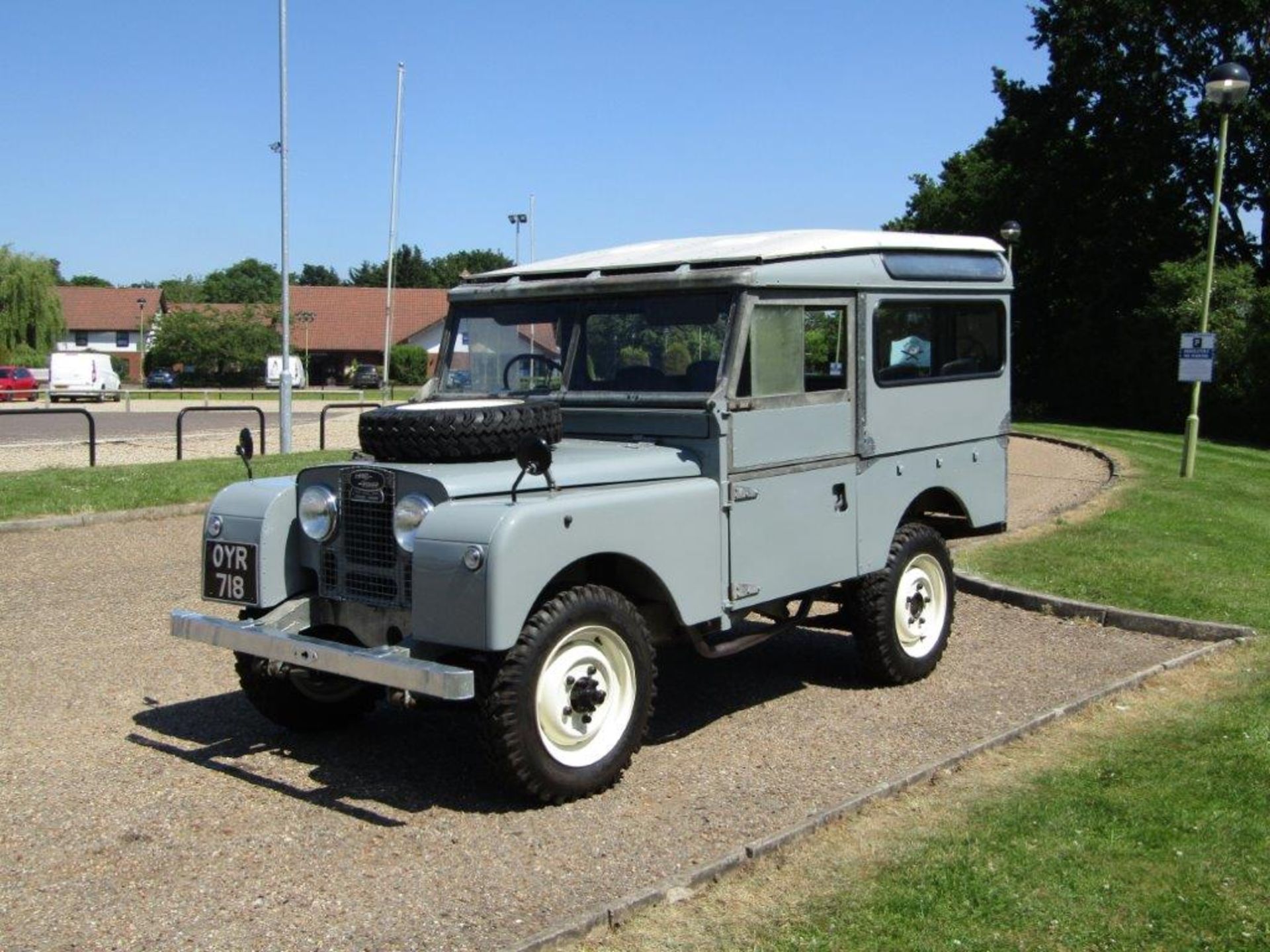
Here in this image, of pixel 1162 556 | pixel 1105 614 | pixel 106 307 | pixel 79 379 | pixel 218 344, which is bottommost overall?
pixel 1105 614

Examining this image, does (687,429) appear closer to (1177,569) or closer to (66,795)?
(66,795)

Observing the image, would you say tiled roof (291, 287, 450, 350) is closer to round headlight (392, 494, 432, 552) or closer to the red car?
the red car

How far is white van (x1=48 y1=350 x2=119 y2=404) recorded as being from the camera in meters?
48.4

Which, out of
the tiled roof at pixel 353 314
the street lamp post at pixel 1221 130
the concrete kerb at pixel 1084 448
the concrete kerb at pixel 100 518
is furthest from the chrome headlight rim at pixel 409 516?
the tiled roof at pixel 353 314

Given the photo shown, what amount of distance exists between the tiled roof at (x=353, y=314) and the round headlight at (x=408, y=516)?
76.5m

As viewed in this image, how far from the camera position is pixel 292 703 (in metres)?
6.29

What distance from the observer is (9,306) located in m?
67.4

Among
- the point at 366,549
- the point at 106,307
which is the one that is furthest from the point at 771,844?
the point at 106,307

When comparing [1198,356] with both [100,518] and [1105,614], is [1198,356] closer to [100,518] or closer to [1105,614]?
[1105,614]

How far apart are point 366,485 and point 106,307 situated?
96.6 meters

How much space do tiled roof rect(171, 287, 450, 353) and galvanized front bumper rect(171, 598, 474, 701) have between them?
76.1 meters

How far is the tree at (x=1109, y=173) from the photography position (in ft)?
Answer: 119

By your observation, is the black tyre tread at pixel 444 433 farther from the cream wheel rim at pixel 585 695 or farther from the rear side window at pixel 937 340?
the rear side window at pixel 937 340

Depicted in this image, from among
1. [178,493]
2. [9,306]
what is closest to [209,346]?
[9,306]
